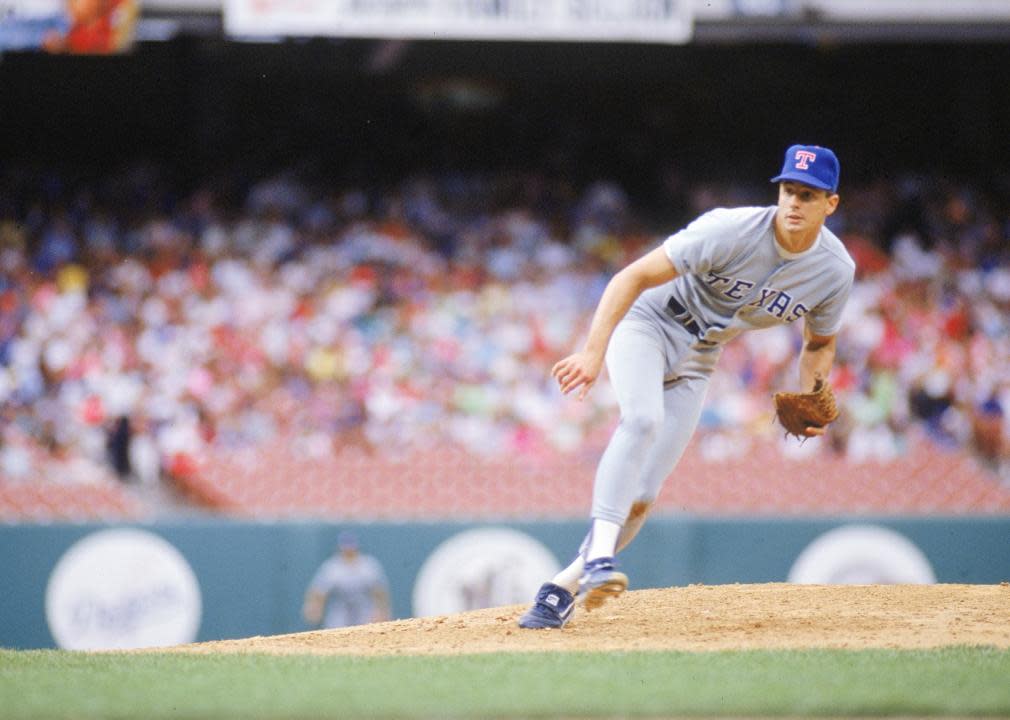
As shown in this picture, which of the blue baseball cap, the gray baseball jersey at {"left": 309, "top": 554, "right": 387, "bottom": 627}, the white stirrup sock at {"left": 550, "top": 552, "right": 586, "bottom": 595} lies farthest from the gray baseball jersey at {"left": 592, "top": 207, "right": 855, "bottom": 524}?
the gray baseball jersey at {"left": 309, "top": 554, "right": 387, "bottom": 627}

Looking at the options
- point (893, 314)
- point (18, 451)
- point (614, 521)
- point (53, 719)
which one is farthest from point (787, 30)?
point (53, 719)

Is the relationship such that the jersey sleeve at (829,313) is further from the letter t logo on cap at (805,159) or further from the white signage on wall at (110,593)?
the white signage on wall at (110,593)

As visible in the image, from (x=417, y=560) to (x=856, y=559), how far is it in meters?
2.95

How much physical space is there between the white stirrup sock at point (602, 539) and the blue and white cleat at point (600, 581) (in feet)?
0.10

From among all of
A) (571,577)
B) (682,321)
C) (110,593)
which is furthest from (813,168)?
(110,593)

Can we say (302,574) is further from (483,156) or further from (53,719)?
(483,156)

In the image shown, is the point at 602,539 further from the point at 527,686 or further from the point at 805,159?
the point at 805,159

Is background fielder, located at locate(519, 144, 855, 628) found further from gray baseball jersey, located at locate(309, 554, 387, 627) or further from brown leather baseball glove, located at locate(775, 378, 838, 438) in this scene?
gray baseball jersey, located at locate(309, 554, 387, 627)

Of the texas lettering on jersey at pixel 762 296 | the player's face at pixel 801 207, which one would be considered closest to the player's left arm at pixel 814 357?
the texas lettering on jersey at pixel 762 296

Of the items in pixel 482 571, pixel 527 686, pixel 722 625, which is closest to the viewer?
pixel 527 686

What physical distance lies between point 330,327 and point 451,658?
8.16m

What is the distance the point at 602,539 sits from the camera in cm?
467

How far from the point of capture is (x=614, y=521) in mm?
4715

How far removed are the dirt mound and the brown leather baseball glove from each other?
785mm
